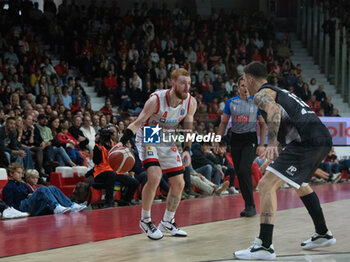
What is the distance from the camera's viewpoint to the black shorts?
5195 mm

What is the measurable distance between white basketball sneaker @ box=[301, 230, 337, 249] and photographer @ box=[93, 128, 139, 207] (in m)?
4.49

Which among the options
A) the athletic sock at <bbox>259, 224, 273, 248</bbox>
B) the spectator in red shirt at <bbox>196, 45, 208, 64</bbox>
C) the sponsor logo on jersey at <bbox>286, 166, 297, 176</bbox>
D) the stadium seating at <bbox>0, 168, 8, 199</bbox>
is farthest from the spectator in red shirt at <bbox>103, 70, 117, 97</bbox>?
the athletic sock at <bbox>259, 224, 273, 248</bbox>

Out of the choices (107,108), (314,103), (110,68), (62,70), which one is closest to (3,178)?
(107,108)

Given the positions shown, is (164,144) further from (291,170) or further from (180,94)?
(291,170)

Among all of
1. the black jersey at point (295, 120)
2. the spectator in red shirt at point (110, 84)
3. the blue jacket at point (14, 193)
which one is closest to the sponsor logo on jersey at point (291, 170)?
the black jersey at point (295, 120)

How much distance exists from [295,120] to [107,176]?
4.85 metres

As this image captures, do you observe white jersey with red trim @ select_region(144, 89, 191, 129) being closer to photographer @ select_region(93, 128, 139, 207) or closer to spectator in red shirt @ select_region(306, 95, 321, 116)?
photographer @ select_region(93, 128, 139, 207)

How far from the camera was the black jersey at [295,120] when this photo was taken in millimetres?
5223

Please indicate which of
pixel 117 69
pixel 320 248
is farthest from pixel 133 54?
pixel 320 248

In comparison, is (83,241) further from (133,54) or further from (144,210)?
(133,54)

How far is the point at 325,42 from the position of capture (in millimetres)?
Result: 19328

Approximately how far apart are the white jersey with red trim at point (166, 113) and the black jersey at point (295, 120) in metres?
1.30

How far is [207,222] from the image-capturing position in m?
7.53

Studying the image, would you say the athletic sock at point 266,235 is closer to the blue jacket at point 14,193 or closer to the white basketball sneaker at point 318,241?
the white basketball sneaker at point 318,241
